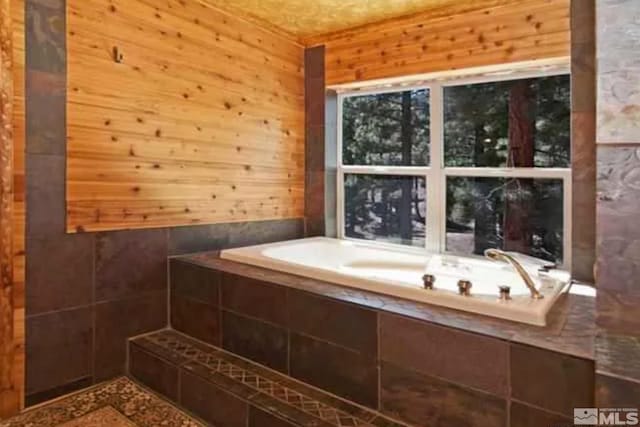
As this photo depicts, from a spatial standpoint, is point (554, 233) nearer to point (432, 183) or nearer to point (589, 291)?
point (589, 291)

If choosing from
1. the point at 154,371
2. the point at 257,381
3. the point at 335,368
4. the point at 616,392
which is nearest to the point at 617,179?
the point at 616,392

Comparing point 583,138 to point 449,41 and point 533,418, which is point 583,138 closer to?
point 449,41

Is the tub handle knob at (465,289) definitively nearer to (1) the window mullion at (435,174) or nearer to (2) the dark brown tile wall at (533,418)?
(2) the dark brown tile wall at (533,418)

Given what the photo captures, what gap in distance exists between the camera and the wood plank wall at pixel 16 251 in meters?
2.01

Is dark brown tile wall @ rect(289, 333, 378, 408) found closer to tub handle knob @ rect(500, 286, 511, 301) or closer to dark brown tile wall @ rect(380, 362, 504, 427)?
dark brown tile wall @ rect(380, 362, 504, 427)

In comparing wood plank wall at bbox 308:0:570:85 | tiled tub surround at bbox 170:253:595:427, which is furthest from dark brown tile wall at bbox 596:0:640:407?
wood plank wall at bbox 308:0:570:85

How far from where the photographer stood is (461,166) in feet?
10.2

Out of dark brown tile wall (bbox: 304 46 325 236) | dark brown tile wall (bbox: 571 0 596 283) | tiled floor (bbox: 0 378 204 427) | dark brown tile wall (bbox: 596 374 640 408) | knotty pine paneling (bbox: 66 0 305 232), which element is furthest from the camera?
dark brown tile wall (bbox: 304 46 325 236)

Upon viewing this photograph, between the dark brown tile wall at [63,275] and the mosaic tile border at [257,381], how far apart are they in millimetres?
106

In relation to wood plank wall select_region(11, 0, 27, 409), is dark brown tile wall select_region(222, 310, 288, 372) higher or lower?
lower

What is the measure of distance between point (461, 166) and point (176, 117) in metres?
1.93

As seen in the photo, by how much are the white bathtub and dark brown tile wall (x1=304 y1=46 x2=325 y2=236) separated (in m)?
0.28

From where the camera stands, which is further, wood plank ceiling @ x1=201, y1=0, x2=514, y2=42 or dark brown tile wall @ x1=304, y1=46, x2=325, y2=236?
dark brown tile wall @ x1=304, y1=46, x2=325, y2=236

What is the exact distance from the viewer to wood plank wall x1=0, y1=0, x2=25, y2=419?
2014 millimetres
